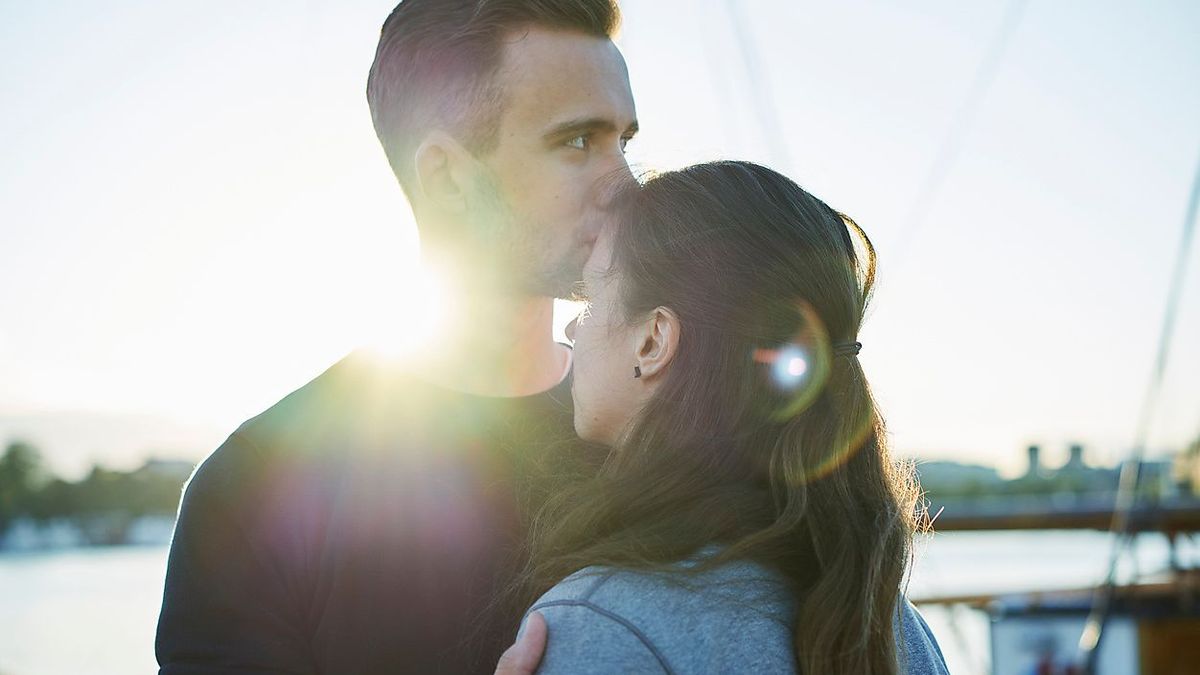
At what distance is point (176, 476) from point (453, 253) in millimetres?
50974

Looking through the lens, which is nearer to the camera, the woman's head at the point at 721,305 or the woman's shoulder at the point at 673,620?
the woman's shoulder at the point at 673,620

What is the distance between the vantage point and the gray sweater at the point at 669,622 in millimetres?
1049

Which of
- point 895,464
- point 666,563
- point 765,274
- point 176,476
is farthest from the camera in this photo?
point 176,476

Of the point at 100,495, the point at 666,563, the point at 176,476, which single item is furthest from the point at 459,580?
the point at 100,495

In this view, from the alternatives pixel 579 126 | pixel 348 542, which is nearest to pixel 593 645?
pixel 348 542

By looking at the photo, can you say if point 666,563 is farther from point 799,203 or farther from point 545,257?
point 545,257

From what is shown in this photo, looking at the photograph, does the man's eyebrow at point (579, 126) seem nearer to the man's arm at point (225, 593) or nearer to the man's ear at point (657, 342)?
the man's ear at point (657, 342)

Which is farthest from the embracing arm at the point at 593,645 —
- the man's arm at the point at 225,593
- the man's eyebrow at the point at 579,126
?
the man's eyebrow at the point at 579,126

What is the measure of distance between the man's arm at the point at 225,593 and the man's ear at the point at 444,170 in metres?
0.59

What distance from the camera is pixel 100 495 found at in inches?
2203

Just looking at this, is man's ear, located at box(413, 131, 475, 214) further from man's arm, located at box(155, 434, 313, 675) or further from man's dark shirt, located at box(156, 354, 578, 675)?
man's arm, located at box(155, 434, 313, 675)

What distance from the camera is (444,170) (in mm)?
1941

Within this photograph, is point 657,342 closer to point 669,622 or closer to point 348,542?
point 669,622

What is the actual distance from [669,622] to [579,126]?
3.30 ft
